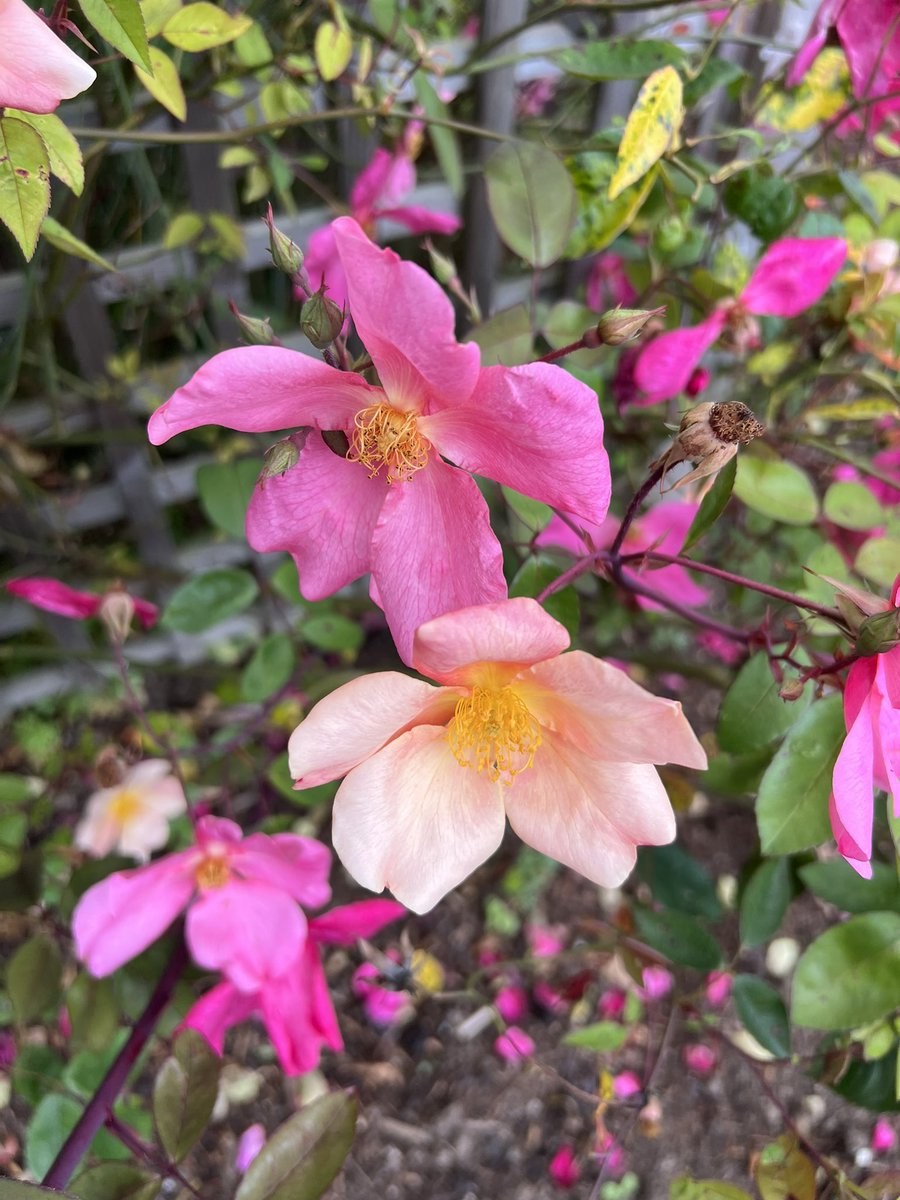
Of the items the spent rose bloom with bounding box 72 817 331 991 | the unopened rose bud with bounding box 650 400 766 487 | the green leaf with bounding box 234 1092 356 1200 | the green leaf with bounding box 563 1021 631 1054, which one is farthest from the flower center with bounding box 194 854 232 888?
the unopened rose bud with bounding box 650 400 766 487

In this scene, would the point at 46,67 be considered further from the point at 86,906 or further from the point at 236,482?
the point at 236,482

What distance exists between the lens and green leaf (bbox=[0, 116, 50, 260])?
44cm

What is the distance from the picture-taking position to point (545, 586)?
0.63 metres

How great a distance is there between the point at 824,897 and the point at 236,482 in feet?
2.73

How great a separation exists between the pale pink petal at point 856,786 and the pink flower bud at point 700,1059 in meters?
1.15

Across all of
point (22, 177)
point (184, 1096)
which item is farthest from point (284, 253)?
point (184, 1096)

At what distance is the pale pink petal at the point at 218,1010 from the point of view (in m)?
0.72

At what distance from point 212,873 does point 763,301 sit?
0.72m

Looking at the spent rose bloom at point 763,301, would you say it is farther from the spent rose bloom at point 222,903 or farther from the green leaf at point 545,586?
the spent rose bloom at point 222,903

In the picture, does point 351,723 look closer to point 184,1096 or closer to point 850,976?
point 184,1096

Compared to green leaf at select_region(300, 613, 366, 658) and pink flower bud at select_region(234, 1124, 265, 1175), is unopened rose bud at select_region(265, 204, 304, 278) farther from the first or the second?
pink flower bud at select_region(234, 1124, 265, 1175)

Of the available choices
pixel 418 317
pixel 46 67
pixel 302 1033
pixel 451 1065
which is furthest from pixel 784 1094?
pixel 46 67

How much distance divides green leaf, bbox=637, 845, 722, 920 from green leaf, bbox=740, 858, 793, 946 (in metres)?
0.23

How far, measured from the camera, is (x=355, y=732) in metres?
0.42
